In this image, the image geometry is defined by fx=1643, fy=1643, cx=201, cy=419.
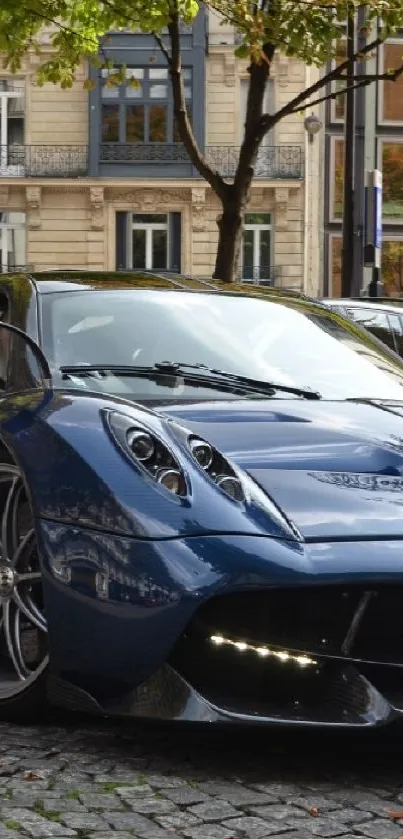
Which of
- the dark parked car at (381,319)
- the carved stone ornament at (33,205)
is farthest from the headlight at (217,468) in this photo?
the carved stone ornament at (33,205)

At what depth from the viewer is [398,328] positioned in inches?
454

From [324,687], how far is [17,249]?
1541 inches

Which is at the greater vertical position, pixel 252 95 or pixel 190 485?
pixel 252 95

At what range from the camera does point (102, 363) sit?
488 centimetres

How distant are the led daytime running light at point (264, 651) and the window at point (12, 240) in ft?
127

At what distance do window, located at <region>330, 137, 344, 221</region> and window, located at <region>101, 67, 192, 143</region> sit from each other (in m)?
4.10

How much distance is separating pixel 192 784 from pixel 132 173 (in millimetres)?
39367

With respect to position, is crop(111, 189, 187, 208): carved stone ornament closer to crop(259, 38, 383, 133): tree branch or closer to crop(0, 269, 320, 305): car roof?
crop(259, 38, 383, 133): tree branch

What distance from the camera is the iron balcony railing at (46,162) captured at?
41875 millimetres

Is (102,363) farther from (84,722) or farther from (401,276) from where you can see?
(401,276)

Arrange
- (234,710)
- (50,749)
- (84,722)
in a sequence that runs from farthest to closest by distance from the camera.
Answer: (84,722) → (50,749) → (234,710)

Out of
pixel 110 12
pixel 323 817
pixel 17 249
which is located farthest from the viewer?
pixel 17 249

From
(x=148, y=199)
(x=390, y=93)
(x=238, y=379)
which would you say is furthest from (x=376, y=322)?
(x=390, y=93)

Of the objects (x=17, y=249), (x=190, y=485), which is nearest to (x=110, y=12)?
(x=190, y=485)
